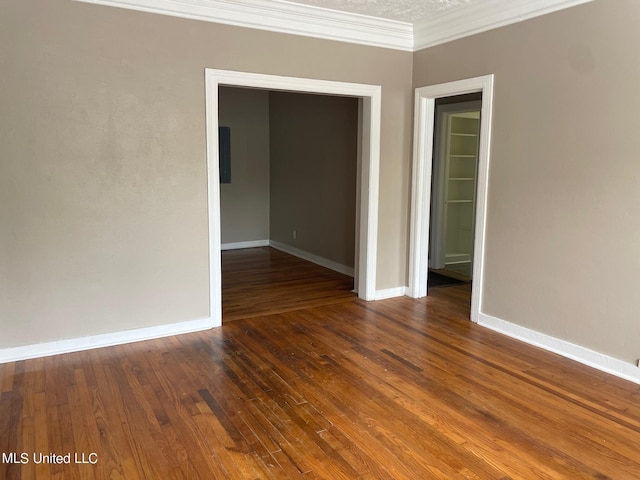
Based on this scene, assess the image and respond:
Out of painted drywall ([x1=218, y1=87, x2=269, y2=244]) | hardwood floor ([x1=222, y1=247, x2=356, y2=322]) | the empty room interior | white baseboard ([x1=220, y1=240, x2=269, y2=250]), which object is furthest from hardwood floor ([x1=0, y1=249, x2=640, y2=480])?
painted drywall ([x1=218, y1=87, x2=269, y2=244])

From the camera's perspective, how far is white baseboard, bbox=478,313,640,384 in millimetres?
3260

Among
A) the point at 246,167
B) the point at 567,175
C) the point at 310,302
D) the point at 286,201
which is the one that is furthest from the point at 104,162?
the point at 246,167

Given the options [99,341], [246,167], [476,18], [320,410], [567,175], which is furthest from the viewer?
[246,167]

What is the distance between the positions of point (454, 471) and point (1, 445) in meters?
2.21

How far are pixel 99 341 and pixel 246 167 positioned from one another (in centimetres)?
463

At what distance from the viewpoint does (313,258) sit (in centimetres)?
686

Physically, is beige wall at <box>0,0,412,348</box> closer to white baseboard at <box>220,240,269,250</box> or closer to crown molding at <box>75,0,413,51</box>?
crown molding at <box>75,0,413,51</box>

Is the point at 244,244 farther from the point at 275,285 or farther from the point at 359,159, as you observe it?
the point at 359,159

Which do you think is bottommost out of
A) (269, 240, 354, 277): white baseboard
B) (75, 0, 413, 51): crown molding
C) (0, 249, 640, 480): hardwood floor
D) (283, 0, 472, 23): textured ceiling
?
(0, 249, 640, 480): hardwood floor

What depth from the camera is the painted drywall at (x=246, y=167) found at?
306 inches

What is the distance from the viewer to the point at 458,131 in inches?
257

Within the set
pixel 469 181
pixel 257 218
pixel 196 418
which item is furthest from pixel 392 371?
pixel 257 218

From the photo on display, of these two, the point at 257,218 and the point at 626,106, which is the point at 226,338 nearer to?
the point at 626,106

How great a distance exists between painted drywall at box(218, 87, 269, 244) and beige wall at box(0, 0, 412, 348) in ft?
12.1
